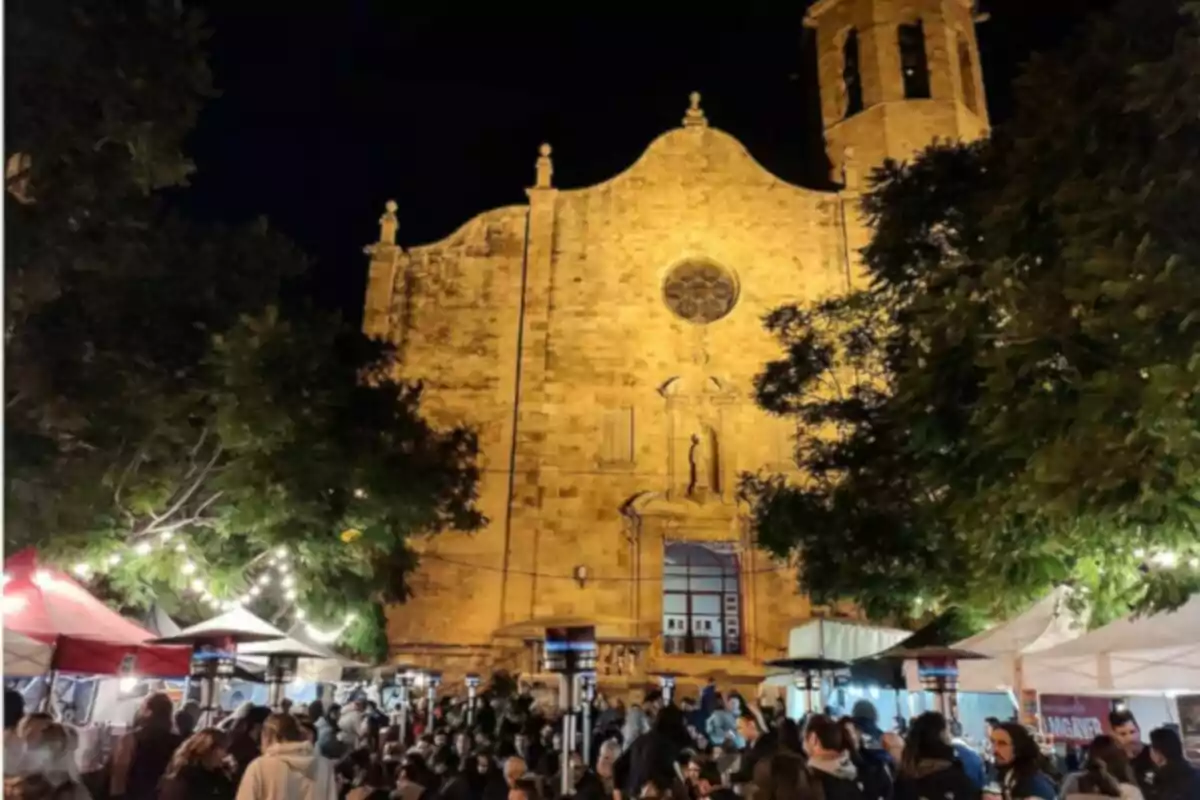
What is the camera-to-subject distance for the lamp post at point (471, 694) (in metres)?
14.5

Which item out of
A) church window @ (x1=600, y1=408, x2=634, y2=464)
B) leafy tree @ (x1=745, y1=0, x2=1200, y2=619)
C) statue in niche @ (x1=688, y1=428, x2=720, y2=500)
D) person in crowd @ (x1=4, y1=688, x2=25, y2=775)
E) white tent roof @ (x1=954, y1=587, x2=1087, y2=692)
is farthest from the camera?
church window @ (x1=600, y1=408, x2=634, y2=464)

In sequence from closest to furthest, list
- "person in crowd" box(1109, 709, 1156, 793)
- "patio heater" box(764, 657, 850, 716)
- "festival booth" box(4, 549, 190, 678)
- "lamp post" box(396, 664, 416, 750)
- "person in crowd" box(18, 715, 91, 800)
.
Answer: "person in crowd" box(18, 715, 91, 800) → "person in crowd" box(1109, 709, 1156, 793) → "festival booth" box(4, 549, 190, 678) → "patio heater" box(764, 657, 850, 716) → "lamp post" box(396, 664, 416, 750)

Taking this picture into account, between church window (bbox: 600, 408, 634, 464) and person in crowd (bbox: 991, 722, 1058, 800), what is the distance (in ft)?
53.5

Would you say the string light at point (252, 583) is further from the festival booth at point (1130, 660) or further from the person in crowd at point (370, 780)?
the festival booth at point (1130, 660)

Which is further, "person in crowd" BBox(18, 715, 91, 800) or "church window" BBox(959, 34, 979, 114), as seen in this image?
"church window" BBox(959, 34, 979, 114)

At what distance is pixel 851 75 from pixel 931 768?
24.0 meters

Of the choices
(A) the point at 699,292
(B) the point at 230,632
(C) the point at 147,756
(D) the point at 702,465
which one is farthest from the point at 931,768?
(A) the point at 699,292

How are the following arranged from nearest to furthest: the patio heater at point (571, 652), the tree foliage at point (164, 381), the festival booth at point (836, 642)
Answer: the tree foliage at point (164, 381), the patio heater at point (571, 652), the festival booth at point (836, 642)

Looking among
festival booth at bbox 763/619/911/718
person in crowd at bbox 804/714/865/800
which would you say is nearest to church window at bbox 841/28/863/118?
festival booth at bbox 763/619/911/718

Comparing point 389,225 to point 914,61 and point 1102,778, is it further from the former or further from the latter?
point 1102,778

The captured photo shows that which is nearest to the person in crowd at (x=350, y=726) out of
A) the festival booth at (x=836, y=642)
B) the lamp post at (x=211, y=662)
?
the lamp post at (x=211, y=662)

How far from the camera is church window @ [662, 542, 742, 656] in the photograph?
20.8 m

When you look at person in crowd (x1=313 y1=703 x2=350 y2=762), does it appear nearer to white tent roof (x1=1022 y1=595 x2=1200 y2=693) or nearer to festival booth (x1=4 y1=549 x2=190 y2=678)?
festival booth (x1=4 y1=549 x2=190 y2=678)

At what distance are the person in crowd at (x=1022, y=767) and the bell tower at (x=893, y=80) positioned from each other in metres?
20.3
